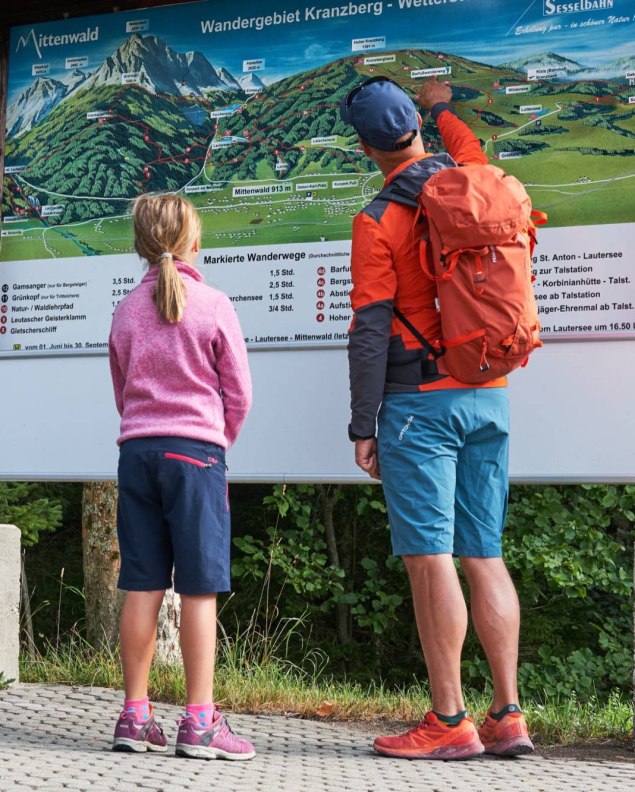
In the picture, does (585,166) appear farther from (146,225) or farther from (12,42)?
(12,42)

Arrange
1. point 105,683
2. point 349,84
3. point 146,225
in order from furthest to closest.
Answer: point 105,683 → point 349,84 → point 146,225

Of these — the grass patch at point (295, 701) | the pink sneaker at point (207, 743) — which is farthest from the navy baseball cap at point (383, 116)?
the grass patch at point (295, 701)

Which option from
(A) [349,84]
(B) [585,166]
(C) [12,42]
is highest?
(C) [12,42]

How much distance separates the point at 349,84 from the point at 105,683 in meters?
3.19

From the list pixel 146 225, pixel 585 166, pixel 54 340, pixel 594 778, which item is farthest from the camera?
pixel 54 340

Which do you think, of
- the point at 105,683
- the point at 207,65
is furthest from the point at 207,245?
the point at 105,683

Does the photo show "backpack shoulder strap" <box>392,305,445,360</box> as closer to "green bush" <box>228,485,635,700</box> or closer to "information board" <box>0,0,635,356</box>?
"information board" <box>0,0,635,356</box>

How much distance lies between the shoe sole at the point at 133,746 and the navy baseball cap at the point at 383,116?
2.28m

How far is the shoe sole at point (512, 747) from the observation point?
12.9 ft

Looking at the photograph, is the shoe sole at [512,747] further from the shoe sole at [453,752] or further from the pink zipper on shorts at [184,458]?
the pink zipper on shorts at [184,458]

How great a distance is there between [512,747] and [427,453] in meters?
1.07

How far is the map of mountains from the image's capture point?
4.58 meters

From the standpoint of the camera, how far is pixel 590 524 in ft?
33.9

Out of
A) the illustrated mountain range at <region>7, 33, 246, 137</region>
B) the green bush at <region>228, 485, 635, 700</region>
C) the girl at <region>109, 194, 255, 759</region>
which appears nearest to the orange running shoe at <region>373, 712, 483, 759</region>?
the girl at <region>109, 194, 255, 759</region>
